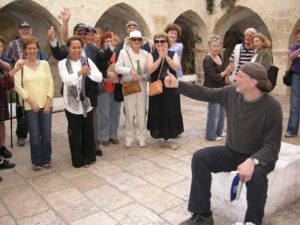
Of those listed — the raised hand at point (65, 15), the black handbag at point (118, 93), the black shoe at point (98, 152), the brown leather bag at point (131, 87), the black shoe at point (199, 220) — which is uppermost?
the raised hand at point (65, 15)

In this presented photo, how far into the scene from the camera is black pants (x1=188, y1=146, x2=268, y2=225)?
221cm

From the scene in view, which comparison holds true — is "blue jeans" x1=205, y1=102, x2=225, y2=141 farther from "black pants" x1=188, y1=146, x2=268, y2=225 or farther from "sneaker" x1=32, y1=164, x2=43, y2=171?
"sneaker" x1=32, y1=164, x2=43, y2=171

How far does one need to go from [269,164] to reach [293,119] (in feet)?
10.7

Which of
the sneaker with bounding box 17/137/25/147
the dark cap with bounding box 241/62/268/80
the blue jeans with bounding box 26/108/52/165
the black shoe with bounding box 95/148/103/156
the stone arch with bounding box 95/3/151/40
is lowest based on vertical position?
the sneaker with bounding box 17/137/25/147

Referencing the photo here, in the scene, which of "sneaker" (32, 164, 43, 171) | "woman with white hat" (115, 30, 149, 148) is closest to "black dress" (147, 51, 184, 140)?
"woman with white hat" (115, 30, 149, 148)

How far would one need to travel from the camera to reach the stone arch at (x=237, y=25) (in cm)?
1071

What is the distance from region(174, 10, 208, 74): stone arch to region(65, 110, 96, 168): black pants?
7.44 meters

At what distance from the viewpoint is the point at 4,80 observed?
146 inches

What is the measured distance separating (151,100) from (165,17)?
575 cm

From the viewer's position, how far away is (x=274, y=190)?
2.69 metres

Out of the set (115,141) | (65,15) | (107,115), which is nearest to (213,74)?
(107,115)

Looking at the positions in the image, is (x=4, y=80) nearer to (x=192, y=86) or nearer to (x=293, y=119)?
(x=192, y=86)

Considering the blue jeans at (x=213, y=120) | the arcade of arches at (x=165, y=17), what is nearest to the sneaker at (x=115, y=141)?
the blue jeans at (x=213, y=120)

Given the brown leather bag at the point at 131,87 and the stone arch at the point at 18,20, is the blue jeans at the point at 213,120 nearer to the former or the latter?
the brown leather bag at the point at 131,87
